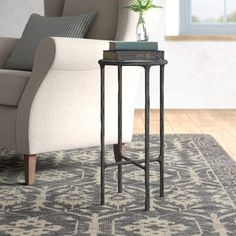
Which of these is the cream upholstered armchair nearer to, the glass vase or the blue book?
the glass vase

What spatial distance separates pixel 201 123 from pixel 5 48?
177 cm

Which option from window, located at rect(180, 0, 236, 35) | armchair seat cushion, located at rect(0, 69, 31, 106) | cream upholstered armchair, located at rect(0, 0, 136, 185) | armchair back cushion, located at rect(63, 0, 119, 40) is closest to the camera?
cream upholstered armchair, located at rect(0, 0, 136, 185)

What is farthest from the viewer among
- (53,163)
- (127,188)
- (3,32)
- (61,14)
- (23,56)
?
(3,32)

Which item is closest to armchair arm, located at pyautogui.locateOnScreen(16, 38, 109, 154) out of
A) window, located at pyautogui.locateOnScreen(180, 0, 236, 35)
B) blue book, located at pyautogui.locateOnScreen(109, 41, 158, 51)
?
blue book, located at pyautogui.locateOnScreen(109, 41, 158, 51)

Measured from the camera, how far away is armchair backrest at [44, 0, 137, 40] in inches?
115

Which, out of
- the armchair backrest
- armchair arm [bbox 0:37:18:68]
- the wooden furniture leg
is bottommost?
the wooden furniture leg

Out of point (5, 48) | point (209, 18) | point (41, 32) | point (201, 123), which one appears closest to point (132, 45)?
point (41, 32)

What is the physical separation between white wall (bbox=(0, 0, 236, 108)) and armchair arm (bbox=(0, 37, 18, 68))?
2.02 metres

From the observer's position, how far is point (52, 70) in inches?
101

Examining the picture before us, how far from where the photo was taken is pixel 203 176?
2.71m

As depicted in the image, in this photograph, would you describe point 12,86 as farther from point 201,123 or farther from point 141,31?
point 201,123

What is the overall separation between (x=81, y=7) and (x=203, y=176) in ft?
4.12

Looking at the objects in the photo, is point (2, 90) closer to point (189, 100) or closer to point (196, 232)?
point (196, 232)

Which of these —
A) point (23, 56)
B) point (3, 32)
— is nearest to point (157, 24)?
point (3, 32)
